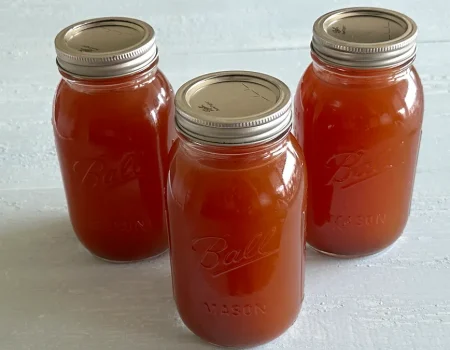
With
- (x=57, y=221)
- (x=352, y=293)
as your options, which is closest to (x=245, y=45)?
(x=57, y=221)

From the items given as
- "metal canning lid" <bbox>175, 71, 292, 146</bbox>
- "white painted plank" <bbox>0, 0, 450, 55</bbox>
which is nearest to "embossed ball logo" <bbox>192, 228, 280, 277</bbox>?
"metal canning lid" <bbox>175, 71, 292, 146</bbox>

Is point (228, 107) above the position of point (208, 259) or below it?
above

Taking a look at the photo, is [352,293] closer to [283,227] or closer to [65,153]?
[283,227]

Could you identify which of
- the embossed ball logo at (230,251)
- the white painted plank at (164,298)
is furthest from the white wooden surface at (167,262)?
the embossed ball logo at (230,251)

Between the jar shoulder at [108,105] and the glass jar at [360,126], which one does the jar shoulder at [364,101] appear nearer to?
the glass jar at [360,126]

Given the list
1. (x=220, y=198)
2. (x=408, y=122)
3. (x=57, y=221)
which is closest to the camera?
(x=220, y=198)

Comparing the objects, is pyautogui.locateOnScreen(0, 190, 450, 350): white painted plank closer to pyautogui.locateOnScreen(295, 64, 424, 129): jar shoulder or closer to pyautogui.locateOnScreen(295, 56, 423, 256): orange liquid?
pyautogui.locateOnScreen(295, 56, 423, 256): orange liquid

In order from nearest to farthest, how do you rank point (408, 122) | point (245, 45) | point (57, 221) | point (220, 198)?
point (220, 198), point (408, 122), point (57, 221), point (245, 45)

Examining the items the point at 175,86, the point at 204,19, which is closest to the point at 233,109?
the point at 175,86
